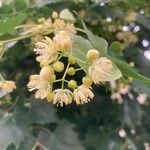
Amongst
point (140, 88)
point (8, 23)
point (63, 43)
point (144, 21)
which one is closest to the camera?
point (63, 43)

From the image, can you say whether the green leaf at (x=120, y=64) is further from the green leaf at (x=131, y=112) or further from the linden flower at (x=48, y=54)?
the green leaf at (x=131, y=112)

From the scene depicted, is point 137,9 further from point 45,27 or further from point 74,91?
point 74,91

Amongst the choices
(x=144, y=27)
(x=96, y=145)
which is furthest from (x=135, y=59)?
(x=96, y=145)

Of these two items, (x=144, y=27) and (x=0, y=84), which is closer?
(x=0, y=84)

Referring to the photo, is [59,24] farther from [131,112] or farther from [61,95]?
[131,112]

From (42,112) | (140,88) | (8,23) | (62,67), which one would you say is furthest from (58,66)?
(42,112)

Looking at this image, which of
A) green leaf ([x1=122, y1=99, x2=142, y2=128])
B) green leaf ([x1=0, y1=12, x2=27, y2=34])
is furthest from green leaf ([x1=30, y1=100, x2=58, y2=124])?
green leaf ([x1=0, y1=12, x2=27, y2=34])
